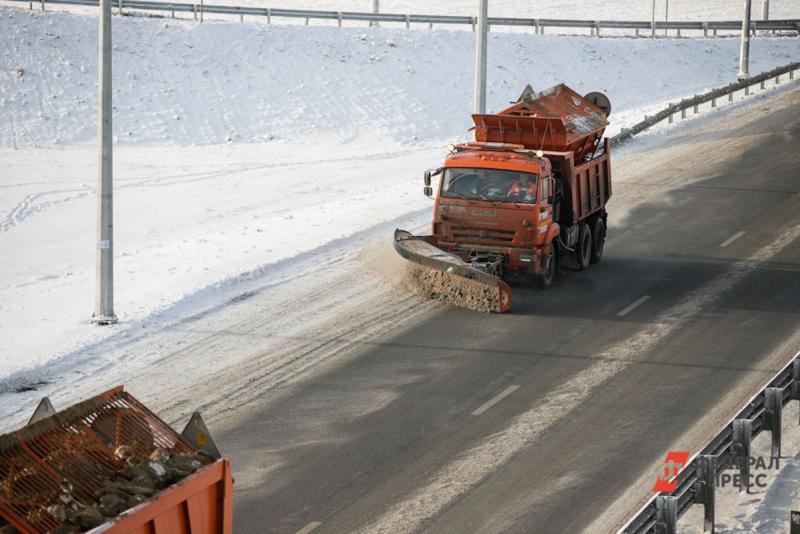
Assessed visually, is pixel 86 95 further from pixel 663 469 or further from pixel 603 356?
pixel 663 469

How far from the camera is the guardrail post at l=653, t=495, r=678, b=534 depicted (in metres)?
11.5

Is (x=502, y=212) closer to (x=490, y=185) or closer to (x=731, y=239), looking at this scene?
(x=490, y=185)

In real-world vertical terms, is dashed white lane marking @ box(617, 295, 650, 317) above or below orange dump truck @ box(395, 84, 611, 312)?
below

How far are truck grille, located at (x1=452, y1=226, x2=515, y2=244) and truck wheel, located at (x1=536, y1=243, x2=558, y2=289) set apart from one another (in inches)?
39.0

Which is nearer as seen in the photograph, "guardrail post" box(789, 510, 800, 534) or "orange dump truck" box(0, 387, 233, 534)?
"orange dump truck" box(0, 387, 233, 534)

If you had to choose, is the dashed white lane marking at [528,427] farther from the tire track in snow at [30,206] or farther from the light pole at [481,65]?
the tire track in snow at [30,206]

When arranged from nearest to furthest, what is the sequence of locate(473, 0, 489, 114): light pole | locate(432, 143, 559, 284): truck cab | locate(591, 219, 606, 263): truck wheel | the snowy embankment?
locate(432, 143, 559, 284): truck cab, the snowy embankment, locate(591, 219, 606, 263): truck wheel, locate(473, 0, 489, 114): light pole

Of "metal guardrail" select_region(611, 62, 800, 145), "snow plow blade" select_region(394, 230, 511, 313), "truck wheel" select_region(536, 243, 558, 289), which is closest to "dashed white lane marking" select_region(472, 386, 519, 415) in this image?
"snow plow blade" select_region(394, 230, 511, 313)

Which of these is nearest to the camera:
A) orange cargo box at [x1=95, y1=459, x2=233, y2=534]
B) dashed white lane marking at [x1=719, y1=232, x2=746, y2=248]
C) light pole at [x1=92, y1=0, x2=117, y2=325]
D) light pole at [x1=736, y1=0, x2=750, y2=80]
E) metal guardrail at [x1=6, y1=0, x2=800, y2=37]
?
orange cargo box at [x1=95, y1=459, x2=233, y2=534]

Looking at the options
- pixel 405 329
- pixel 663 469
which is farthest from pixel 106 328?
pixel 663 469

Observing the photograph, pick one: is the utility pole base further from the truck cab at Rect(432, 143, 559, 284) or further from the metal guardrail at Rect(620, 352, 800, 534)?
the metal guardrail at Rect(620, 352, 800, 534)

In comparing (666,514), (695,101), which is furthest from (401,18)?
(666,514)

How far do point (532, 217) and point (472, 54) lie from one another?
103 feet

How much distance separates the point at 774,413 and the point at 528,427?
303 cm
